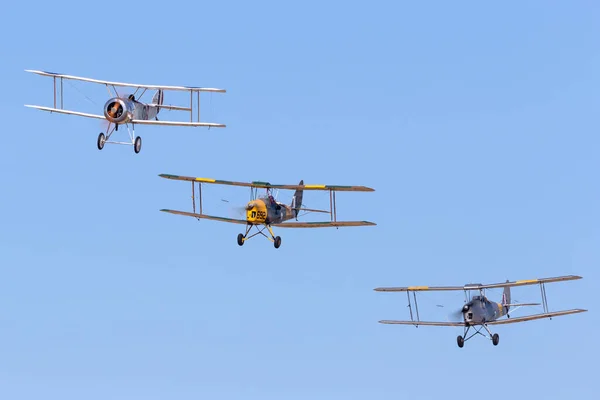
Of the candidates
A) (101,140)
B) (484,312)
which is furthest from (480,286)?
(101,140)

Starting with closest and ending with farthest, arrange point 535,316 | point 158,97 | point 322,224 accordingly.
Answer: point 322,224
point 535,316
point 158,97

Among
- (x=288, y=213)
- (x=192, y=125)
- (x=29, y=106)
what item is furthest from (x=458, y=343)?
(x=29, y=106)

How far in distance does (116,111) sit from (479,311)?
57.8ft

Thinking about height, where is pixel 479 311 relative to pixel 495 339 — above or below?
above

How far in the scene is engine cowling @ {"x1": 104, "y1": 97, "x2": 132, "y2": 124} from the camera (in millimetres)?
53719

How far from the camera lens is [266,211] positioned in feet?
178

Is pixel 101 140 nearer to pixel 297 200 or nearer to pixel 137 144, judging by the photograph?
pixel 137 144

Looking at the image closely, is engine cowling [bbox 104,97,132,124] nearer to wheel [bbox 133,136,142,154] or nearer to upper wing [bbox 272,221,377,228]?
wheel [bbox 133,136,142,154]

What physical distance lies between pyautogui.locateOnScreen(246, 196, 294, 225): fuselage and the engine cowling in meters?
5.94

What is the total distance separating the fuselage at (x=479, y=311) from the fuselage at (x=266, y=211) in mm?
8928

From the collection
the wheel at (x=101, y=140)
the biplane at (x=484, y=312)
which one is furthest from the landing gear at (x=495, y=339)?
the wheel at (x=101, y=140)

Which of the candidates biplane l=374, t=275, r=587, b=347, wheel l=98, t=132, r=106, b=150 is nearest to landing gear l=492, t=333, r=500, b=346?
biplane l=374, t=275, r=587, b=347

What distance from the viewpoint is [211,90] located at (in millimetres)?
57938

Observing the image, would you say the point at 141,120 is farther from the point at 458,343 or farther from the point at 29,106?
the point at 458,343
